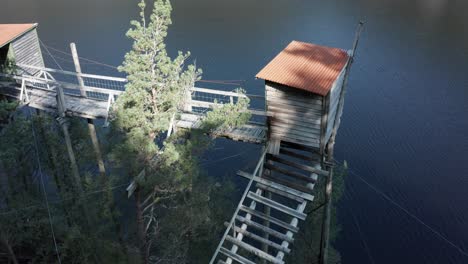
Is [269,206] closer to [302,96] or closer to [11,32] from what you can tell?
[302,96]

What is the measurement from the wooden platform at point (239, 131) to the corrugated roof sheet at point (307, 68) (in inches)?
83.6

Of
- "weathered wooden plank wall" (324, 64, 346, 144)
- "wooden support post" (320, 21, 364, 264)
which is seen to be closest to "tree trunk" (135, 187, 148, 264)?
"weathered wooden plank wall" (324, 64, 346, 144)

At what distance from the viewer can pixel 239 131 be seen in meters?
13.7

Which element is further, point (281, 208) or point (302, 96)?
point (281, 208)

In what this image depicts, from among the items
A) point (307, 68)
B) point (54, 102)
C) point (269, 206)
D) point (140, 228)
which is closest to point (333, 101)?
point (307, 68)

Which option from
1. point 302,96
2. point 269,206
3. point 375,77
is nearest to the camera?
point 302,96

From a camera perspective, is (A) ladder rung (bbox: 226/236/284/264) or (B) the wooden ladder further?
(B) the wooden ladder

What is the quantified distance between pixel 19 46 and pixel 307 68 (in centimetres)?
1280

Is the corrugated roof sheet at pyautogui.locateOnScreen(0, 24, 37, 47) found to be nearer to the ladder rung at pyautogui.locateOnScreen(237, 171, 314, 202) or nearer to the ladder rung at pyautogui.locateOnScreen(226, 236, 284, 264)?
the ladder rung at pyautogui.locateOnScreen(237, 171, 314, 202)

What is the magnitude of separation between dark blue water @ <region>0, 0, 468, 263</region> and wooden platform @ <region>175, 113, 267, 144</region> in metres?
9.04

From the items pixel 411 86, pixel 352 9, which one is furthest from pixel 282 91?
pixel 352 9

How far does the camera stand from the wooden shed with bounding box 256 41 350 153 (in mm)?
12016

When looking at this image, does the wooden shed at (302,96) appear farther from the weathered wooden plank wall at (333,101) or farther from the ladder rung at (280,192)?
the ladder rung at (280,192)

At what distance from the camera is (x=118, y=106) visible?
1073cm
